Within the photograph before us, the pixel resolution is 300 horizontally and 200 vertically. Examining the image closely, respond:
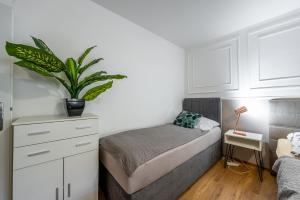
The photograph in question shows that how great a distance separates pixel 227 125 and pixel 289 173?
1.80 meters

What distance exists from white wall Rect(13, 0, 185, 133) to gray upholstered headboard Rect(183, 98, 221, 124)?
1.01ft

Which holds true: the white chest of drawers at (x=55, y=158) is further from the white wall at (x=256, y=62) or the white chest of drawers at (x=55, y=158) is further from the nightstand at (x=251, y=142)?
the white wall at (x=256, y=62)

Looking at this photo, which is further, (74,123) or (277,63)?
(277,63)

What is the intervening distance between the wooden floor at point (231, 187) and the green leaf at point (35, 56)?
5.04 ft

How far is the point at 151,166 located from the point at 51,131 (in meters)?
0.94

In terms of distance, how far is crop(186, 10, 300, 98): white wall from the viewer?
6.45ft

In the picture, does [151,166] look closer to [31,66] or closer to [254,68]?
[31,66]

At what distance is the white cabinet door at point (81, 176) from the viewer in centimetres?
123

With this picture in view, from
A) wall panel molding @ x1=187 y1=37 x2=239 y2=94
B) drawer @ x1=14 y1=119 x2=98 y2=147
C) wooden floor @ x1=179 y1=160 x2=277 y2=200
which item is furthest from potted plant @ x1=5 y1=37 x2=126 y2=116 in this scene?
wall panel molding @ x1=187 y1=37 x2=239 y2=94

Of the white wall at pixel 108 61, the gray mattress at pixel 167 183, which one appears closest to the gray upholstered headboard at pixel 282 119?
the gray mattress at pixel 167 183

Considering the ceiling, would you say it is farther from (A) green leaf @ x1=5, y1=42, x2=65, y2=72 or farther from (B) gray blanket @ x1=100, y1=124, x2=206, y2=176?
(B) gray blanket @ x1=100, y1=124, x2=206, y2=176

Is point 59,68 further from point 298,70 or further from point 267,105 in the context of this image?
point 298,70

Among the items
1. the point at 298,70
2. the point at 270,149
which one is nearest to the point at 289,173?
the point at 270,149

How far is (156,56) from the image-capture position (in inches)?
105
